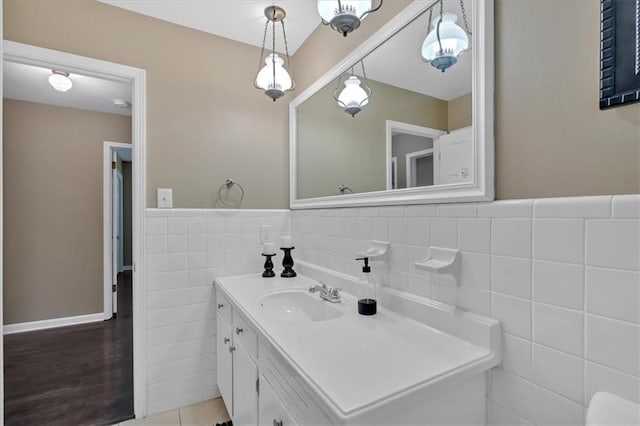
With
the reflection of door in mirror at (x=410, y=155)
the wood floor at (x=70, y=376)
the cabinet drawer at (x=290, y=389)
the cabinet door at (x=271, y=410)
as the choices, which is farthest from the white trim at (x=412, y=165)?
the wood floor at (x=70, y=376)

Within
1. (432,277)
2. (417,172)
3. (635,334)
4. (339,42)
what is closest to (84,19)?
(339,42)

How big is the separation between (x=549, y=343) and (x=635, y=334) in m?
0.19

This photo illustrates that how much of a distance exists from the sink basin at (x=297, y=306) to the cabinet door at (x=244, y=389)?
24cm

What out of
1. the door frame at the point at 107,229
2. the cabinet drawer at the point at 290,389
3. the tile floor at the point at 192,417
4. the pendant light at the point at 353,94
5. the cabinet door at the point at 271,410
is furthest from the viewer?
the door frame at the point at 107,229

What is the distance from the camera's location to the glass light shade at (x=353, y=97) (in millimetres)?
1581

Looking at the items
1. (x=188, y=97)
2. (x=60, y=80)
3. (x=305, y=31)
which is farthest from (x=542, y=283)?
(x=60, y=80)

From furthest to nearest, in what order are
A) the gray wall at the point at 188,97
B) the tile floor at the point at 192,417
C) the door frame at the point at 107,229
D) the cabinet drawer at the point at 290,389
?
the door frame at the point at 107,229 < the tile floor at the point at 192,417 < the gray wall at the point at 188,97 < the cabinet drawer at the point at 290,389

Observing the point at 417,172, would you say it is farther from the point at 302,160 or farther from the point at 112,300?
the point at 112,300

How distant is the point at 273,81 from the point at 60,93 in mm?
2628

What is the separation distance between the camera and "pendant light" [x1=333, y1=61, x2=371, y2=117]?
156 centimetres

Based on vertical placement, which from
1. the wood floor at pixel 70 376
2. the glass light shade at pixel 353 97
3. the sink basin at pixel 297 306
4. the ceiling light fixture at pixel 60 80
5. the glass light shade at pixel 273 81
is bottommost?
the wood floor at pixel 70 376

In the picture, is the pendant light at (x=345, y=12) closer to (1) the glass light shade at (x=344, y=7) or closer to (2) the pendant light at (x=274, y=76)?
(1) the glass light shade at (x=344, y=7)

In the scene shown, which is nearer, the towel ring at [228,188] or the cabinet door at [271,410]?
the cabinet door at [271,410]

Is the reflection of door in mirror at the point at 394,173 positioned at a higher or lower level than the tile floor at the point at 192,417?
higher
